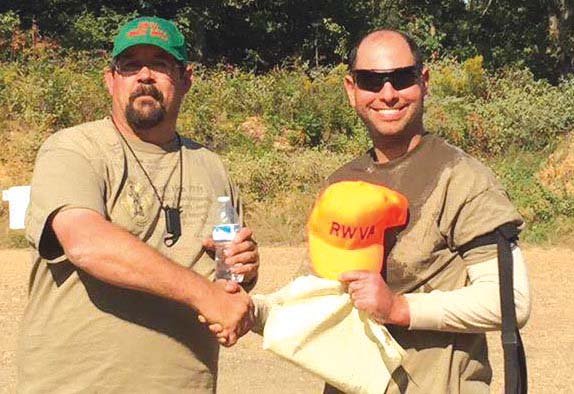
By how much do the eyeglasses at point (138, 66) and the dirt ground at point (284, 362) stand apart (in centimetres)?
172

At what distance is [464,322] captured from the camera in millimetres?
2463

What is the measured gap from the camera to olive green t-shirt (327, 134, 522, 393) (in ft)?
8.28

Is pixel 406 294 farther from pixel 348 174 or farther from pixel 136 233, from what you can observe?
pixel 136 233

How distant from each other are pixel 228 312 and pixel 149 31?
0.94 metres

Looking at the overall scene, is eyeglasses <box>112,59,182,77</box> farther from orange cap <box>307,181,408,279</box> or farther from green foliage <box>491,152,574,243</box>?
green foliage <box>491,152,574,243</box>

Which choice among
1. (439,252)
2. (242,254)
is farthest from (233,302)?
(439,252)

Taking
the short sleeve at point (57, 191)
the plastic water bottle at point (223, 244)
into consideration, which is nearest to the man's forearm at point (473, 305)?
the plastic water bottle at point (223, 244)

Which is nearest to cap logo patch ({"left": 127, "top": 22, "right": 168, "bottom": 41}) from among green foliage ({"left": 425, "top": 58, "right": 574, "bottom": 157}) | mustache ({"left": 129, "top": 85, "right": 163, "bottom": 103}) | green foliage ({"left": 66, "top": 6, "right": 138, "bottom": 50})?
mustache ({"left": 129, "top": 85, "right": 163, "bottom": 103})

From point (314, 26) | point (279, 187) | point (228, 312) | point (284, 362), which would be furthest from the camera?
point (314, 26)

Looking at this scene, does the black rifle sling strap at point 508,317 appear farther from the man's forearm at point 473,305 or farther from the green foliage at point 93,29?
the green foliage at point 93,29

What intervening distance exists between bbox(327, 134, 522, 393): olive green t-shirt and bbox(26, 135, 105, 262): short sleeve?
873mm

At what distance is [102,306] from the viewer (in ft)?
9.37

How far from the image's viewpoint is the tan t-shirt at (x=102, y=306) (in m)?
2.83

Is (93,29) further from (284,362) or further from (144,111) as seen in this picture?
(144,111)
